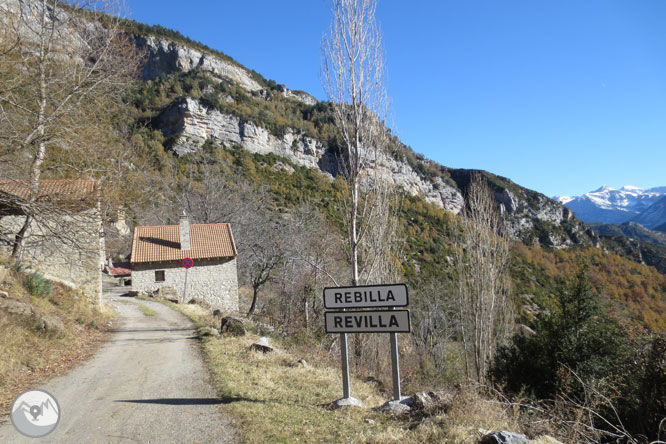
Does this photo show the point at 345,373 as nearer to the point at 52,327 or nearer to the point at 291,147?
the point at 52,327

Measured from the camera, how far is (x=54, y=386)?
6469 millimetres

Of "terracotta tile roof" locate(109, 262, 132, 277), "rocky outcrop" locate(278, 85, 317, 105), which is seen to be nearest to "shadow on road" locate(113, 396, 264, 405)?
"terracotta tile roof" locate(109, 262, 132, 277)

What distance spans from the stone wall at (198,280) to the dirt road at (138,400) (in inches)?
579

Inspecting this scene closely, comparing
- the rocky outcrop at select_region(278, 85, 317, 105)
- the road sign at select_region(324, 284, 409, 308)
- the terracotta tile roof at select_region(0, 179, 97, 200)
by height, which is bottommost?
the road sign at select_region(324, 284, 409, 308)

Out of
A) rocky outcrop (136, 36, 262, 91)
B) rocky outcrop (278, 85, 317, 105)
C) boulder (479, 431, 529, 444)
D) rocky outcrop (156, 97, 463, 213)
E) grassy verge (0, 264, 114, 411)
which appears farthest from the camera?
rocky outcrop (278, 85, 317, 105)

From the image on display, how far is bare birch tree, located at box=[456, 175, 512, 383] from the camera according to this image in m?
16.2

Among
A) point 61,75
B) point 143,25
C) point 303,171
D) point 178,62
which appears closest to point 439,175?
point 303,171

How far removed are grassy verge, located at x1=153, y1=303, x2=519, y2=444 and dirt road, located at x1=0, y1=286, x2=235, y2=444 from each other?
337mm

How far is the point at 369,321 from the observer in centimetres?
511

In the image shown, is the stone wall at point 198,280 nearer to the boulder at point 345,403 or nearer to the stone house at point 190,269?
the stone house at point 190,269

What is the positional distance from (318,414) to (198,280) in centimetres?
2170

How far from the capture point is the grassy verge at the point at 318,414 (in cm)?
402

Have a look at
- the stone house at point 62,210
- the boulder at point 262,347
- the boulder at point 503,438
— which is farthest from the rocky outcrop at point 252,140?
the boulder at point 503,438

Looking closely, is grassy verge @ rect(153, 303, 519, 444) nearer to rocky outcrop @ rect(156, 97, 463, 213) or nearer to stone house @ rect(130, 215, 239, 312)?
stone house @ rect(130, 215, 239, 312)
